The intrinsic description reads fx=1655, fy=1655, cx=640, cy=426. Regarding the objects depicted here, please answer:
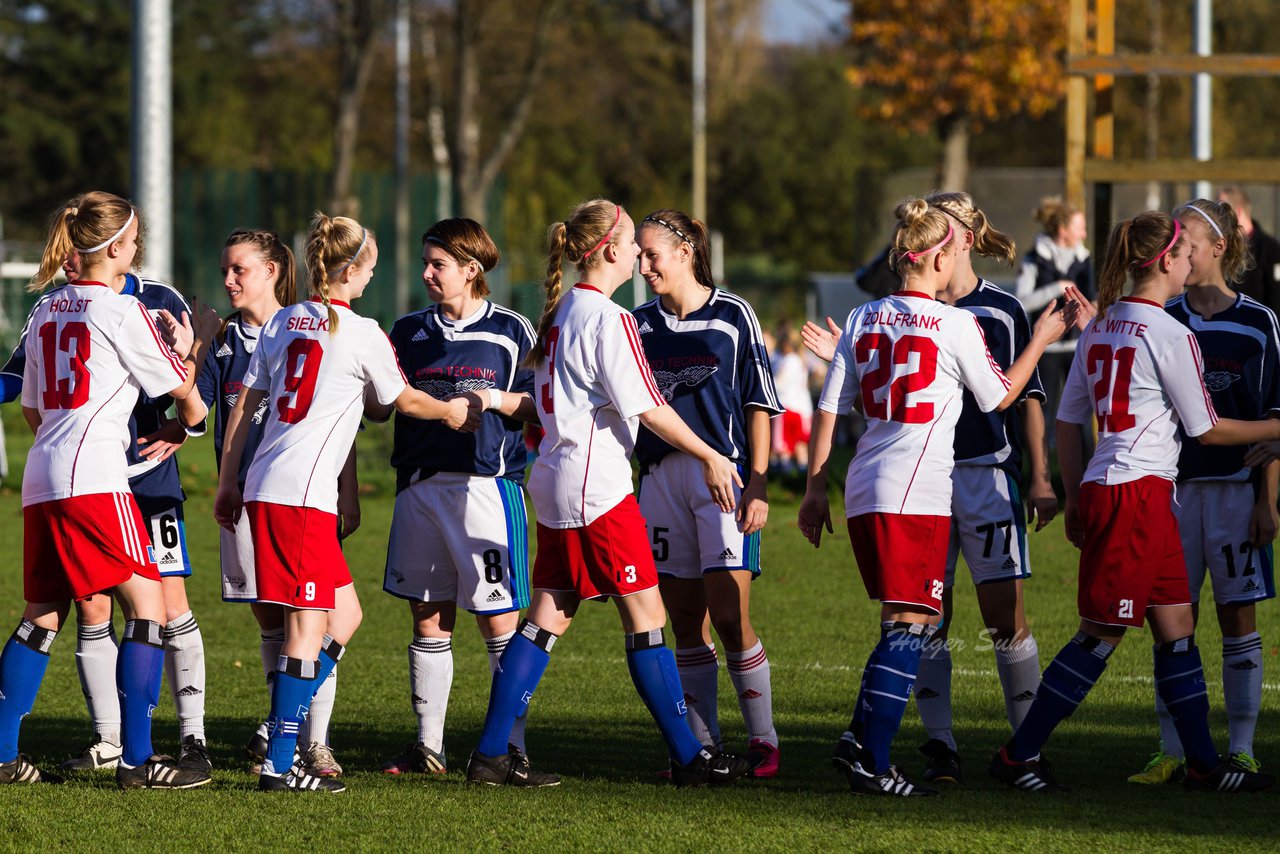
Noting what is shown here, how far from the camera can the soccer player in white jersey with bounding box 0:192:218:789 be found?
17.5 feet

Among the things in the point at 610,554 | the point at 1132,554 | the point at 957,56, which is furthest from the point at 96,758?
the point at 957,56

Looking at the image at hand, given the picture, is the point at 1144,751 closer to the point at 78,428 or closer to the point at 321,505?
the point at 321,505

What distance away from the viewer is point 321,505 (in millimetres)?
5355

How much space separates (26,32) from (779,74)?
32.5 m

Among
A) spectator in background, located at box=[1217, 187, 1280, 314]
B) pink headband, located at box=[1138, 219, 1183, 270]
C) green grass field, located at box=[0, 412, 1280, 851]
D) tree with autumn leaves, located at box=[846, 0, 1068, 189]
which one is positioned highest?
tree with autumn leaves, located at box=[846, 0, 1068, 189]

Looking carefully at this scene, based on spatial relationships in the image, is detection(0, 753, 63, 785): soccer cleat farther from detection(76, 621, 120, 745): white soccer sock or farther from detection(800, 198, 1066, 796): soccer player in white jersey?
detection(800, 198, 1066, 796): soccer player in white jersey

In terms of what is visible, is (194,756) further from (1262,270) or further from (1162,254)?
(1262,270)

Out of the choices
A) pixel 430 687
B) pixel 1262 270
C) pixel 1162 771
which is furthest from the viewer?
pixel 1262 270

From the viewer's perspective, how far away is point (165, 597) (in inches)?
235

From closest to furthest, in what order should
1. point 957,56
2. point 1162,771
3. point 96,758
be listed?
point 1162,771
point 96,758
point 957,56

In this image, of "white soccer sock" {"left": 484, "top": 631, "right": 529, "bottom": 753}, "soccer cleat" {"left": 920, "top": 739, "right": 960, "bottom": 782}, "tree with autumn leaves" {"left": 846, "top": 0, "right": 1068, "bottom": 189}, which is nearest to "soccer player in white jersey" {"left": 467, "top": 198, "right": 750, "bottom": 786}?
"white soccer sock" {"left": 484, "top": 631, "right": 529, "bottom": 753}

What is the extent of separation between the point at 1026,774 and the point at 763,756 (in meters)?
0.93

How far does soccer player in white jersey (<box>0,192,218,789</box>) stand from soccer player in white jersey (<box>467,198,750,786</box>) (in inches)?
45.5

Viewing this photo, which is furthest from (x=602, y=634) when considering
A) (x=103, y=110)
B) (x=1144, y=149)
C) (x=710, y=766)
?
(x=103, y=110)
